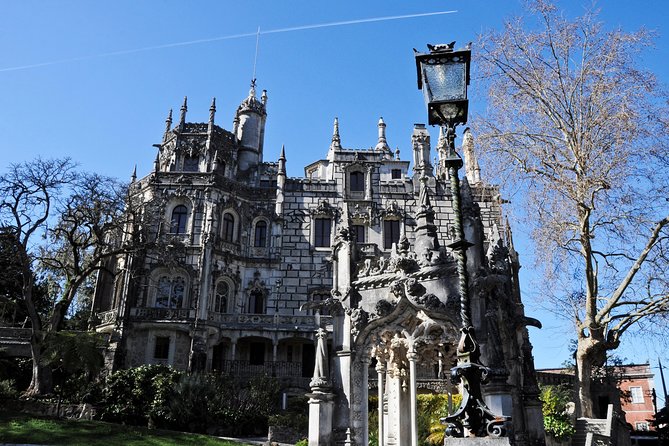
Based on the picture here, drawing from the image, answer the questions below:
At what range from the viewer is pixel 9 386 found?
2406 centimetres

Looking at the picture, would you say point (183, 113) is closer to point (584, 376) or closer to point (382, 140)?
point (382, 140)

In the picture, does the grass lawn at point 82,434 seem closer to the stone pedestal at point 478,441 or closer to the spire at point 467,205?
the spire at point 467,205

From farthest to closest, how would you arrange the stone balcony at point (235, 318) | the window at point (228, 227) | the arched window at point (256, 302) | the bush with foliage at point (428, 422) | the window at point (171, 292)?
the window at point (228, 227)
the arched window at point (256, 302)
the window at point (171, 292)
the stone balcony at point (235, 318)
the bush with foliage at point (428, 422)

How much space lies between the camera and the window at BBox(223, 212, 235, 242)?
36.4 meters

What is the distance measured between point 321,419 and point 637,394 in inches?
1942

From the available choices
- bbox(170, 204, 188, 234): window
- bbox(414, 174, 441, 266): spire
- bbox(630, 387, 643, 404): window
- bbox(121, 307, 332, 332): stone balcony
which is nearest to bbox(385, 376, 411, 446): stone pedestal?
bbox(414, 174, 441, 266): spire

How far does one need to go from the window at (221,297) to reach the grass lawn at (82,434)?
47.8ft

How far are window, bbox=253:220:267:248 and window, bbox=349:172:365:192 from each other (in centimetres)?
665

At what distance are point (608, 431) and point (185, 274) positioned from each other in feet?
80.3

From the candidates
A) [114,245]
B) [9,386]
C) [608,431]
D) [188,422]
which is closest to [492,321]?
[608,431]

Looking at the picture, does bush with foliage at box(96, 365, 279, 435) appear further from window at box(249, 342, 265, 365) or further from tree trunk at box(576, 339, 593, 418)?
tree trunk at box(576, 339, 593, 418)

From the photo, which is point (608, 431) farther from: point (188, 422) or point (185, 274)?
point (185, 274)

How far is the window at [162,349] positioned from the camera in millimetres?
31641

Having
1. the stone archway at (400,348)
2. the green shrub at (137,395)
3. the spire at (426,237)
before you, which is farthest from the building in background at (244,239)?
the spire at (426,237)
